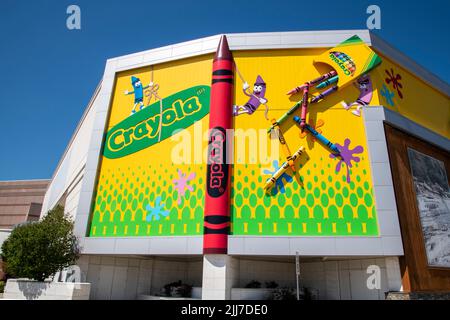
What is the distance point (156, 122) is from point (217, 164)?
19.4ft

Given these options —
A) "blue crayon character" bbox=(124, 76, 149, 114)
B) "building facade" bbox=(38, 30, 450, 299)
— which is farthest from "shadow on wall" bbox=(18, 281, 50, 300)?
"blue crayon character" bbox=(124, 76, 149, 114)

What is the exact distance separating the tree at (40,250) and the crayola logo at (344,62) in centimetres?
2012

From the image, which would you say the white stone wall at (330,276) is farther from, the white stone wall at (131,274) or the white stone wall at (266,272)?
the white stone wall at (131,274)

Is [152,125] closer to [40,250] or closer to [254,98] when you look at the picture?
[254,98]

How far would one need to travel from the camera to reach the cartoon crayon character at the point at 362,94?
21.1 metres

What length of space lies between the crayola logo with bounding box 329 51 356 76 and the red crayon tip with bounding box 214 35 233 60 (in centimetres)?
674

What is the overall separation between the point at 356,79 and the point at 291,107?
4.67m

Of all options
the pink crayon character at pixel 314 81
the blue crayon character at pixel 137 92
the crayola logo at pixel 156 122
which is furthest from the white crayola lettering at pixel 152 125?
the pink crayon character at pixel 314 81

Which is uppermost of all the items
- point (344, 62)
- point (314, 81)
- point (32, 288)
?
point (344, 62)

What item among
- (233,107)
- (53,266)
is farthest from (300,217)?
Answer: (53,266)

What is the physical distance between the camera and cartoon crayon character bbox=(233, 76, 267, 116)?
21391 millimetres

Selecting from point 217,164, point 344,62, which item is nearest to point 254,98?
point 217,164

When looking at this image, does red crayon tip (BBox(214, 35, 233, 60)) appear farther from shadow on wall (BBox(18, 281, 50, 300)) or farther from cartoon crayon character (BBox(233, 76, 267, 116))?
shadow on wall (BBox(18, 281, 50, 300))

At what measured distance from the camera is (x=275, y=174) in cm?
1966
